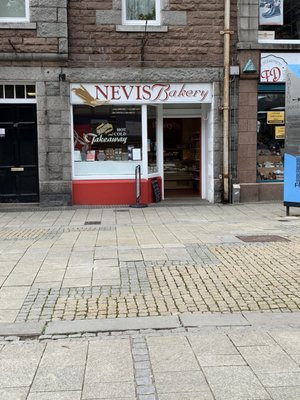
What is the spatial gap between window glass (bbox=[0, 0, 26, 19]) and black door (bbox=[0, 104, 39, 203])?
7.72 ft

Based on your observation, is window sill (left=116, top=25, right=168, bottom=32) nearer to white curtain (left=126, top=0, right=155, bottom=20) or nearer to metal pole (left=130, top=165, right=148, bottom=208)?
white curtain (left=126, top=0, right=155, bottom=20)

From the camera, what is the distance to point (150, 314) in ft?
17.0

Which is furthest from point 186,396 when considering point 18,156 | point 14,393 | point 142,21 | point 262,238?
point 142,21

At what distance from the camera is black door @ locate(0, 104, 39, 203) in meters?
13.3

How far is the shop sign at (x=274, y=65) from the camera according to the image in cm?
1352

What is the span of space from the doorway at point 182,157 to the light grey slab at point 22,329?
10.2 metres

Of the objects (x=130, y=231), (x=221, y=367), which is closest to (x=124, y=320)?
(x=221, y=367)

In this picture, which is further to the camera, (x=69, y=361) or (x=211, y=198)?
(x=211, y=198)

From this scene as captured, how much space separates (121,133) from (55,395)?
10.6m

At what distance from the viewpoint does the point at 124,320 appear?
499 centimetres

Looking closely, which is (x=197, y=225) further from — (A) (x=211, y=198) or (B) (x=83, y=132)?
(B) (x=83, y=132)

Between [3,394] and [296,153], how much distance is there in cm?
891

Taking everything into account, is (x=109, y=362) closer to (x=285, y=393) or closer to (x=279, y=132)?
(x=285, y=393)

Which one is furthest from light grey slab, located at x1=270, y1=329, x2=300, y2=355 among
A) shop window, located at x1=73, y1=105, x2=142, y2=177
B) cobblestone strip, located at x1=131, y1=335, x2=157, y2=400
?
shop window, located at x1=73, y1=105, x2=142, y2=177
